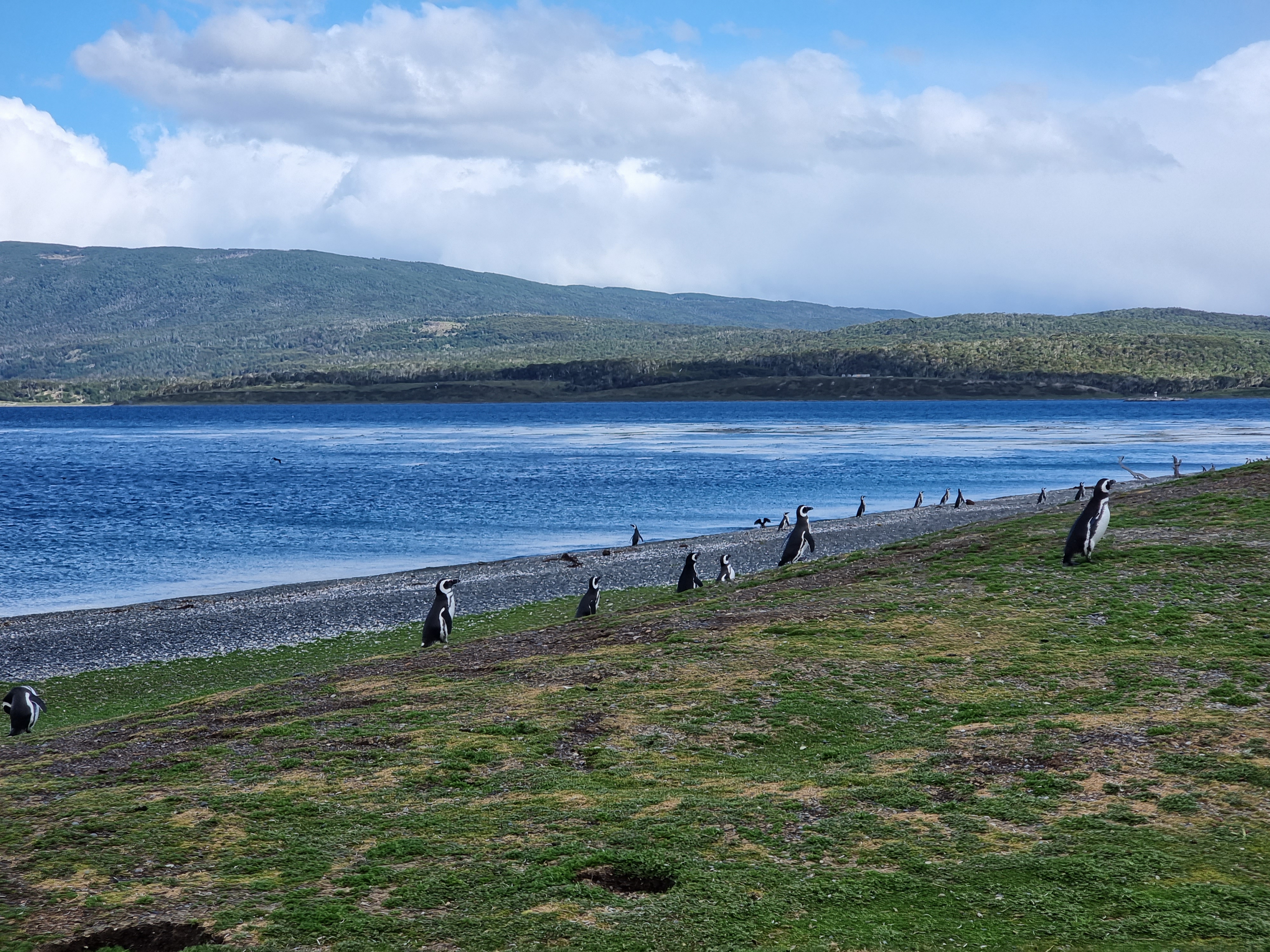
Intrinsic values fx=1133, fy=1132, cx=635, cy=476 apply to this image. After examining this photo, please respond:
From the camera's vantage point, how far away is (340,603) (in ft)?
87.2

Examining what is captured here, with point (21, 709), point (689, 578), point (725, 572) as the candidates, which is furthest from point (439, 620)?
point (725, 572)

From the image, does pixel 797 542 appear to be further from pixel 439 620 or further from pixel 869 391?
pixel 869 391

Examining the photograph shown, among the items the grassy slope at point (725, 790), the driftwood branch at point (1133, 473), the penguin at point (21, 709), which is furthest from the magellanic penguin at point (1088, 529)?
the penguin at point (21, 709)

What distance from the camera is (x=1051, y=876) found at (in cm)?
687

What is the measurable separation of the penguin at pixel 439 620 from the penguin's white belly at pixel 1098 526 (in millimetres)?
10145

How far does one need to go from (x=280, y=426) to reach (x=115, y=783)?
163936 millimetres

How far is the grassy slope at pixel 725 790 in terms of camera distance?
6.54m

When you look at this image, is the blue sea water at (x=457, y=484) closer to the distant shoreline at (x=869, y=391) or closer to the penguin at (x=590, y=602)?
the penguin at (x=590, y=602)

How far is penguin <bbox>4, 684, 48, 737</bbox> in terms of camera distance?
14250 millimetres

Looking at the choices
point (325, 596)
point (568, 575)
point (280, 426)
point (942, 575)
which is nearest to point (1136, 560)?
point (942, 575)

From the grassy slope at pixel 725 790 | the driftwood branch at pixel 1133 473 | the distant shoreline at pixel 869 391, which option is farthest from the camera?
the distant shoreline at pixel 869 391

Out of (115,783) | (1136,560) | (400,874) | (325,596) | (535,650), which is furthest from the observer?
(325,596)

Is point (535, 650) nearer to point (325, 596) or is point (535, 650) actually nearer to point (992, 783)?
point (992, 783)

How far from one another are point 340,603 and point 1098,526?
16.9 meters
